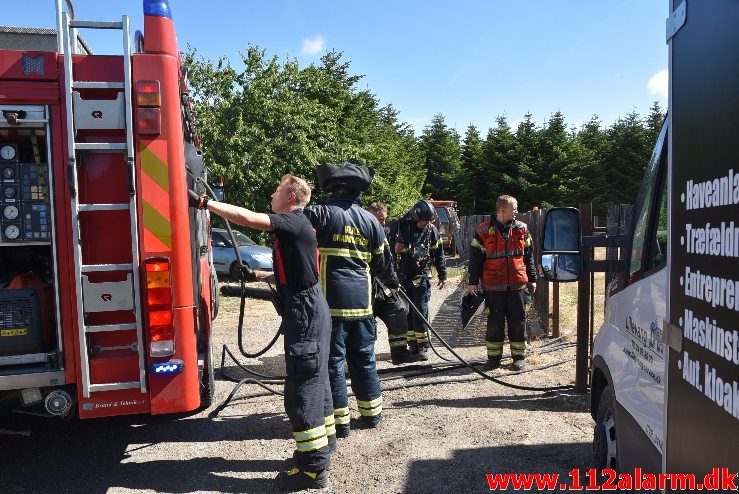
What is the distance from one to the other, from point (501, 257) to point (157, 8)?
4.21m

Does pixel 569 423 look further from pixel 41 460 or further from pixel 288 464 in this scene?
pixel 41 460

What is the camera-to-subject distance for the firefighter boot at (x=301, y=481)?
3779mm

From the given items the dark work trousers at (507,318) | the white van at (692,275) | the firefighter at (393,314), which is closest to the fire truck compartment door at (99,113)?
the firefighter at (393,314)

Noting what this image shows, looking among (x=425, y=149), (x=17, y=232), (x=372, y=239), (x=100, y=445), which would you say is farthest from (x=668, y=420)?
(x=425, y=149)

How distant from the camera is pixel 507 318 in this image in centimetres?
652

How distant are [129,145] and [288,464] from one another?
2.38 m

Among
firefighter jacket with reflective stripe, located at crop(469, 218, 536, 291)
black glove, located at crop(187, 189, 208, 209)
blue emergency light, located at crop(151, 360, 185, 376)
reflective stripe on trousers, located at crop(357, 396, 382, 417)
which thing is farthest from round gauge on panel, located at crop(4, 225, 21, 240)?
firefighter jacket with reflective stripe, located at crop(469, 218, 536, 291)

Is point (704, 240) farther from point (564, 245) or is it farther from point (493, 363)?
point (493, 363)

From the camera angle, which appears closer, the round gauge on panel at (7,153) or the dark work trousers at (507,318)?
the round gauge on panel at (7,153)

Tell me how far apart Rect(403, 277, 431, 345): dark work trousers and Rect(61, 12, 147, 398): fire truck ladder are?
4.09 meters

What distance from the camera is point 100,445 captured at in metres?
4.62

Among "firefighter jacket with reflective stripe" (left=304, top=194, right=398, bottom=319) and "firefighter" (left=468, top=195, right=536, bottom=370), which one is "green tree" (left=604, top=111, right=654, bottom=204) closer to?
"firefighter" (left=468, top=195, right=536, bottom=370)

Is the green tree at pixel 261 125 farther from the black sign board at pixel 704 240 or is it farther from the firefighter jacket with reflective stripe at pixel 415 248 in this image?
the black sign board at pixel 704 240

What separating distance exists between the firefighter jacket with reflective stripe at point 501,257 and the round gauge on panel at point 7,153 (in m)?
4.49
